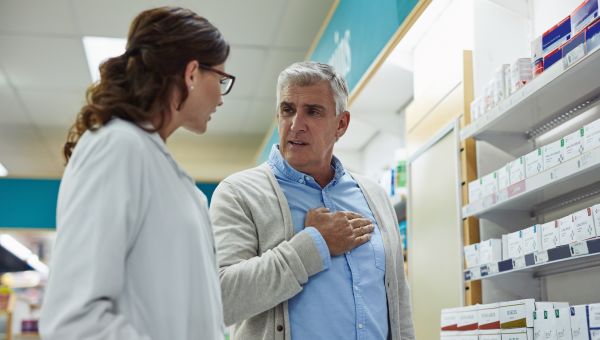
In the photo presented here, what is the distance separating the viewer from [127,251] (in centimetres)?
127

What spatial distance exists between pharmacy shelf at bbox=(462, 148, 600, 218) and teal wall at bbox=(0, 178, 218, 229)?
933 cm

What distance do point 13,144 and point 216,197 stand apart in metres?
8.25

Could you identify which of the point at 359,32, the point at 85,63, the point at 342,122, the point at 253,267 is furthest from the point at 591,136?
the point at 85,63

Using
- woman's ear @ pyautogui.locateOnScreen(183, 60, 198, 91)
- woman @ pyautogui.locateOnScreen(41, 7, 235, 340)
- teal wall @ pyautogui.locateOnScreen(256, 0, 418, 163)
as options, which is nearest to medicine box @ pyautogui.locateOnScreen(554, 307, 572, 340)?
woman @ pyautogui.locateOnScreen(41, 7, 235, 340)

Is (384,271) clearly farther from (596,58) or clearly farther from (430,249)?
(430,249)

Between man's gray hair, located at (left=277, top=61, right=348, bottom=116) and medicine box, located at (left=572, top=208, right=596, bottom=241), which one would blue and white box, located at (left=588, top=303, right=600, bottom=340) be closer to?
medicine box, located at (left=572, top=208, right=596, bottom=241)

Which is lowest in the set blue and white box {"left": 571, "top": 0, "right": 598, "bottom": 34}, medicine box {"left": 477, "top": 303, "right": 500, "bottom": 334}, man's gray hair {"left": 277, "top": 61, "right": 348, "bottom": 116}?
medicine box {"left": 477, "top": 303, "right": 500, "bottom": 334}

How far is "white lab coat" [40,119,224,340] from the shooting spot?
120 centimetres

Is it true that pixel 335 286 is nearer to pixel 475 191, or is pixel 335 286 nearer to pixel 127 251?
pixel 127 251

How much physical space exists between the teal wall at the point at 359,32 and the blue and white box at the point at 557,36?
42.1 inches

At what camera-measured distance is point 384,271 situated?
2207 millimetres

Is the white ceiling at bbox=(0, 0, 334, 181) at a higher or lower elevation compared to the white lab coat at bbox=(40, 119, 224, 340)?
higher

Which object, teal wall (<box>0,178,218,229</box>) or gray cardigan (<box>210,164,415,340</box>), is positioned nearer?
gray cardigan (<box>210,164,415,340</box>)

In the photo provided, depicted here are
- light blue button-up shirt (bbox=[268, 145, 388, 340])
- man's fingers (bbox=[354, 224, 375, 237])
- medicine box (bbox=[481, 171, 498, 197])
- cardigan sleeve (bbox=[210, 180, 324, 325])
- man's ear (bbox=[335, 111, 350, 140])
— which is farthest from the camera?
medicine box (bbox=[481, 171, 498, 197])
